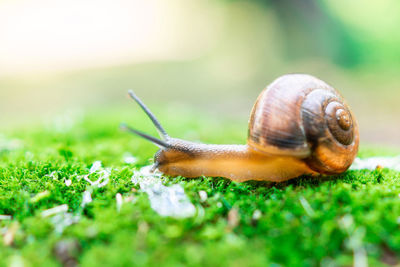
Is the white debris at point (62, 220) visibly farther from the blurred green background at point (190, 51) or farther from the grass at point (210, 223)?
the blurred green background at point (190, 51)

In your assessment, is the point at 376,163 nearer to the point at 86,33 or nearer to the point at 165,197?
the point at 165,197

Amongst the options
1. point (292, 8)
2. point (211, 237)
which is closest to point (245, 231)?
point (211, 237)

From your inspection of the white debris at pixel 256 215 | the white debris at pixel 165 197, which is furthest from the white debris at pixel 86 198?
the white debris at pixel 256 215

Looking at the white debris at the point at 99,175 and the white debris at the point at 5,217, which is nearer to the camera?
the white debris at the point at 5,217

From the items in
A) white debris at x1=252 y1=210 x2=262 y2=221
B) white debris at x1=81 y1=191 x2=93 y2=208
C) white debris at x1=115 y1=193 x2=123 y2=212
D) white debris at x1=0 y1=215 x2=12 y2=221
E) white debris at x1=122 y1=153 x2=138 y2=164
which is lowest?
white debris at x1=122 y1=153 x2=138 y2=164

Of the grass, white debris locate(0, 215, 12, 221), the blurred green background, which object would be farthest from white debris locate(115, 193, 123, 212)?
the blurred green background

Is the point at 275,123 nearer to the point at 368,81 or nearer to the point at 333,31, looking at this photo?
the point at 368,81

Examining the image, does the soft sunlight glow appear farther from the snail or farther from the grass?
the snail
